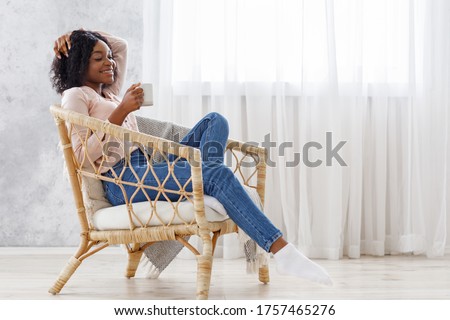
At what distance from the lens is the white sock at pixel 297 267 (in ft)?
5.91

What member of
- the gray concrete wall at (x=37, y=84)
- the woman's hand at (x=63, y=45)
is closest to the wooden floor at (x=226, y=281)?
the gray concrete wall at (x=37, y=84)

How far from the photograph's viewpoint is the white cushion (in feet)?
6.11

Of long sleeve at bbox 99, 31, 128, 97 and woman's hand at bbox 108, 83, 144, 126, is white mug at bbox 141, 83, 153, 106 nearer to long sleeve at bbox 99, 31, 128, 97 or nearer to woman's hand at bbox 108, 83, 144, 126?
woman's hand at bbox 108, 83, 144, 126

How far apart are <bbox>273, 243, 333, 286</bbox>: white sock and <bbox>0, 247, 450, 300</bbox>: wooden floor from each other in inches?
4.9

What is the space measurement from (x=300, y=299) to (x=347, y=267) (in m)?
0.83

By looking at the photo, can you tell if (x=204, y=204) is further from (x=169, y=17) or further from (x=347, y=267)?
(x=169, y=17)

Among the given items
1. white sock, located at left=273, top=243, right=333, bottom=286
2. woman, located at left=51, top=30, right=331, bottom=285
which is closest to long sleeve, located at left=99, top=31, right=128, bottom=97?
woman, located at left=51, top=30, right=331, bottom=285

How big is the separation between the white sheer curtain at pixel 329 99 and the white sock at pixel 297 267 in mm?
1168

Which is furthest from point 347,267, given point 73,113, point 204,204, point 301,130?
point 73,113

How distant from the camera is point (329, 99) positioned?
301 centimetres

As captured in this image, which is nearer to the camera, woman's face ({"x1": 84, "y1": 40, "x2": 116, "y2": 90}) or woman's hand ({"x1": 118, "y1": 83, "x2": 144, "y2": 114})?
woman's hand ({"x1": 118, "y1": 83, "x2": 144, "y2": 114})

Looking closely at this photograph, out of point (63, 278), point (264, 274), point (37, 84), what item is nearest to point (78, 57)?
point (63, 278)

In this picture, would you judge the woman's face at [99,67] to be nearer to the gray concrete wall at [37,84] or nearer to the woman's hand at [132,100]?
the woman's hand at [132,100]

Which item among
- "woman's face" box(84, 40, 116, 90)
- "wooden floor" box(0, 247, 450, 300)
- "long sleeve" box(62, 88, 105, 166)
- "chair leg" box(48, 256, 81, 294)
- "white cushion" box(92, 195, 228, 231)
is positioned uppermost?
"woman's face" box(84, 40, 116, 90)
